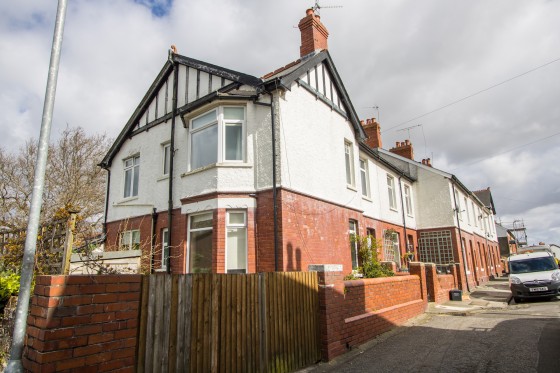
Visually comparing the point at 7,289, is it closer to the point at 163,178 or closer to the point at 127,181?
the point at 163,178

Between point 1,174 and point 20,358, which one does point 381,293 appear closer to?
point 20,358

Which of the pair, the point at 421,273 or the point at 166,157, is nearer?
the point at 421,273

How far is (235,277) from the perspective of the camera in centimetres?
539

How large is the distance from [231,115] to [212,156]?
1373 mm

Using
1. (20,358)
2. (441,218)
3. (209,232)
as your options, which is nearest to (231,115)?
(209,232)

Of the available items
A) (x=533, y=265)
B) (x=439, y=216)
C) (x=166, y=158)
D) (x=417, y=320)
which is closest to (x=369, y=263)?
(x=417, y=320)

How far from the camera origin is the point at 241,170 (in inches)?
403

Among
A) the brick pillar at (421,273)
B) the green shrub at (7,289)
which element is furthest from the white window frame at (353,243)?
the green shrub at (7,289)

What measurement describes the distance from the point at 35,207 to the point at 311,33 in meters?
11.8

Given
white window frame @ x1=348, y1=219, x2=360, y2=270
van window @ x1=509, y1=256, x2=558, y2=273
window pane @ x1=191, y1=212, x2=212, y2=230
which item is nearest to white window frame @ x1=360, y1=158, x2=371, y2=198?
white window frame @ x1=348, y1=219, x2=360, y2=270

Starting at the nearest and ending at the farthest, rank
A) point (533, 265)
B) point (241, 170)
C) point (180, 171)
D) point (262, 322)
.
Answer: point (262, 322) < point (241, 170) < point (180, 171) < point (533, 265)

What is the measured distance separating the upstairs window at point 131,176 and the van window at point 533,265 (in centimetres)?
1680

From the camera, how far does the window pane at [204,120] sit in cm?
1087

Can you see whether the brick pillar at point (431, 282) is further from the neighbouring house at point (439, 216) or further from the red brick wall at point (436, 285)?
the neighbouring house at point (439, 216)
